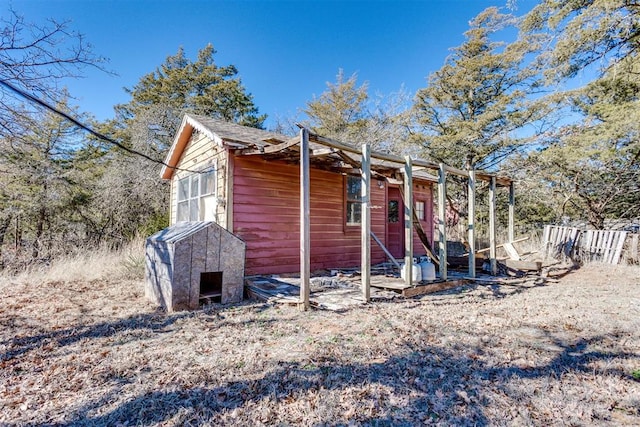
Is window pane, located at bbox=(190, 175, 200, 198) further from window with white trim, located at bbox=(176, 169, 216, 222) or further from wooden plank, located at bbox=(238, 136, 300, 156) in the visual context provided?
wooden plank, located at bbox=(238, 136, 300, 156)

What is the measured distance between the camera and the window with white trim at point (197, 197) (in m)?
6.79

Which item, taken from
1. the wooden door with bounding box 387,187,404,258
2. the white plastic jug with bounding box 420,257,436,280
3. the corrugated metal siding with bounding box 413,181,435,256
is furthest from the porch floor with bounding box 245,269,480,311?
the corrugated metal siding with bounding box 413,181,435,256

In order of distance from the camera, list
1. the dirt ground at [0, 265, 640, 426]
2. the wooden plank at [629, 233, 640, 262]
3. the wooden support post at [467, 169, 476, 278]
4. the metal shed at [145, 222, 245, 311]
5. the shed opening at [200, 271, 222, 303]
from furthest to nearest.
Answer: the wooden plank at [629, 233, 640, 262]
the wooden support post at [467, 169, 476, 278]
the shed opening at [200, 271, 222, 303]
the metal shed at [145, 222, 245, 311]
the dirt ground at [0, 265, 640, 426]

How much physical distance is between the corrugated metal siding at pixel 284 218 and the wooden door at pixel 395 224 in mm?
1518

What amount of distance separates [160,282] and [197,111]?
14.0 metres

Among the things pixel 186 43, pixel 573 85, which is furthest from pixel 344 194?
pixel 186 43

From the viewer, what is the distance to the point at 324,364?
273 centimetres

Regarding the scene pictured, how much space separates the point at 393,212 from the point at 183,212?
6132 millimetres

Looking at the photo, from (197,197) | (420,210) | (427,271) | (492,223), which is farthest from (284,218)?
(420,210)

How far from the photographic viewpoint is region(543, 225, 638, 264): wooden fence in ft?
27.8

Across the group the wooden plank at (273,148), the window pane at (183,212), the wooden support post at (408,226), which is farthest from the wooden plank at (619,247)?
the window pane at (183,212)

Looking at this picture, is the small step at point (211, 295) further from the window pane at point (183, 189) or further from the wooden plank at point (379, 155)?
the window pane at point (183, 189)

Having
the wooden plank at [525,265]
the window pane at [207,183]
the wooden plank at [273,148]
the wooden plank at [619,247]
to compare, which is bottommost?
the wooden plank at [525,265]

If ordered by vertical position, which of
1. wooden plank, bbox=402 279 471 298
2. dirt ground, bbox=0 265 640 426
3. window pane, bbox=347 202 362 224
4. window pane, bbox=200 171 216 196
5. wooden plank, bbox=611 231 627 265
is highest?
window pane, bbox=200 171 216 196
